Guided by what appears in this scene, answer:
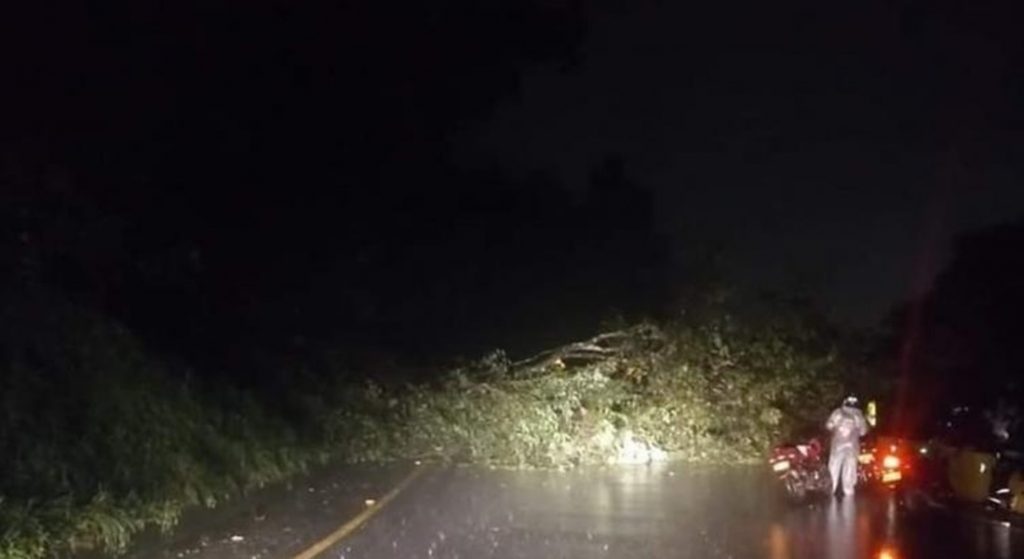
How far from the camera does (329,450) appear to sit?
26.6m

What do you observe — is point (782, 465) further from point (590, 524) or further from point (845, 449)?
point (590, 524)

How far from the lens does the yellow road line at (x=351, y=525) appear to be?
15.0m

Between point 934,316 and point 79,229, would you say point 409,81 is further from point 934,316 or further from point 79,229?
point 934,316

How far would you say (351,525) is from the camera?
56.9 feet

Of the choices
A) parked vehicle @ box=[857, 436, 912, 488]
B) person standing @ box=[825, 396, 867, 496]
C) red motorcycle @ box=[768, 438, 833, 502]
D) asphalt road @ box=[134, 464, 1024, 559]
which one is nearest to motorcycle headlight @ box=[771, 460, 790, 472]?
red motorcycle @ box=[768, 438, 833, 502]

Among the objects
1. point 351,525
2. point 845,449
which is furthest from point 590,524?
point 845,449

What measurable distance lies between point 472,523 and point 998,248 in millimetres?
24062

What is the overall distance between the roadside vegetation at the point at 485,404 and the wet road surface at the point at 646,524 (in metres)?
2.55

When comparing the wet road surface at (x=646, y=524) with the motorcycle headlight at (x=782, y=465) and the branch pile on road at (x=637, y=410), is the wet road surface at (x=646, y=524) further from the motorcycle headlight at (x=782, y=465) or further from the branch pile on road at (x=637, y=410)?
the branch pile on road at (x=637, y=410)

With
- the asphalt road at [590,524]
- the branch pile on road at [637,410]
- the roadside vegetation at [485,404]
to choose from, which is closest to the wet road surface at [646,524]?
the asphalt road at [590,524]

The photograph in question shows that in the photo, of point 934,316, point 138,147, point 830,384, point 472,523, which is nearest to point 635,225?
point 934,316

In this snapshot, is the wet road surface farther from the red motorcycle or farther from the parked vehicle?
the parked vehicle

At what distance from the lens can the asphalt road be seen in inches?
600

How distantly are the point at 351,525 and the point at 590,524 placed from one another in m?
2.50
